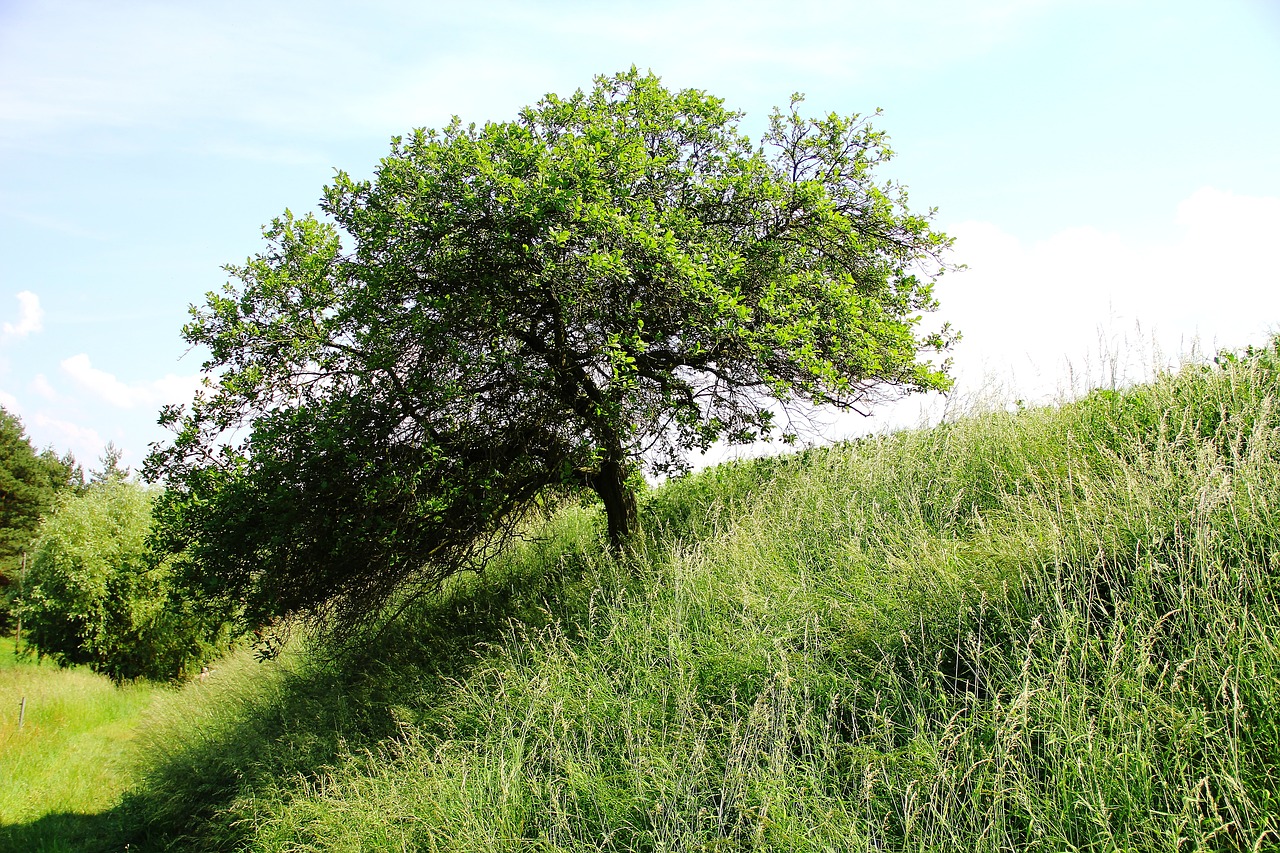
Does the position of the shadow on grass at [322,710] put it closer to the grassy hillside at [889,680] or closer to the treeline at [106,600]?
the grassy hillside at [889,680]

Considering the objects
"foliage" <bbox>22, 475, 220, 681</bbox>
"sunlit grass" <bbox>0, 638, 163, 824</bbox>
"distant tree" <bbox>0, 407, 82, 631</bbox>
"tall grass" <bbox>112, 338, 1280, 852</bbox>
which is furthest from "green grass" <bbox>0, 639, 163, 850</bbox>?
"distant tree" <bbox>0, 407, 82, 631</bbox>

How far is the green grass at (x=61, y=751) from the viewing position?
9891 mm

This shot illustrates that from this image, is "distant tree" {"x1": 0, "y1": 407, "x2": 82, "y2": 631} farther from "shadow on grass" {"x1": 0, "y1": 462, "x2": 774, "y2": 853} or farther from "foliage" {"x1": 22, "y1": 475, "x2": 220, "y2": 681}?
"shadow on grass" {"x1": 0, "y1": 462, "x2": 774, "y2": 853}

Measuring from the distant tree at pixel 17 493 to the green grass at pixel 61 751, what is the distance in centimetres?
2035

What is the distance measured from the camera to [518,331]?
7.35 metres

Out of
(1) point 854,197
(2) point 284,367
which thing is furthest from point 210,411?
(1) point 854,197

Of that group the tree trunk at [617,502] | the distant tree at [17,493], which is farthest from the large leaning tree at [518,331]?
the distant tree at [17,493]

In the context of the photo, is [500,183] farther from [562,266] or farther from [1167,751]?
[1167,751]

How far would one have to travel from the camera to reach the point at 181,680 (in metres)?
18.8

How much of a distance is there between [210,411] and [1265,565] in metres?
9.13

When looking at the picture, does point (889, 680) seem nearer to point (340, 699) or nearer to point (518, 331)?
point (518, 331)

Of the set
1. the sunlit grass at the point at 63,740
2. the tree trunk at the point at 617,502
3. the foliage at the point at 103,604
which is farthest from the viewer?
the foliage at the point at 103,604

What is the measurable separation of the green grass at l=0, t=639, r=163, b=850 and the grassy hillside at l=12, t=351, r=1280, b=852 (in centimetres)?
284

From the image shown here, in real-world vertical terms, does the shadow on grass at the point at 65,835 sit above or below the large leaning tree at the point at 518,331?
below
